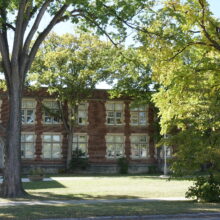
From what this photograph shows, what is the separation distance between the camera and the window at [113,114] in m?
42.5

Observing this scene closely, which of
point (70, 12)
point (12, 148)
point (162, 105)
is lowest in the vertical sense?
point (12, 148)

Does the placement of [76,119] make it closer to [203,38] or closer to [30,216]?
[203,38]

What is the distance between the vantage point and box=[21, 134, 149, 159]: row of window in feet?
134

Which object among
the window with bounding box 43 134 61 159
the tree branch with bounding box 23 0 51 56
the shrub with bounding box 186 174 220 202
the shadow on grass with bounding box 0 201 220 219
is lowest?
the shadow on grass with bounding box 0 201 220 219

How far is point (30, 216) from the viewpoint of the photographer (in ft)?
35.2

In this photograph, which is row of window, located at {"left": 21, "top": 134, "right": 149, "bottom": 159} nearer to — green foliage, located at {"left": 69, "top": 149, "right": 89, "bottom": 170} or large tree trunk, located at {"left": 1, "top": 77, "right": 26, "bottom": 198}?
green foliage, located at {"left": 69, "top": 149, "right": 89, "bottom": 170}

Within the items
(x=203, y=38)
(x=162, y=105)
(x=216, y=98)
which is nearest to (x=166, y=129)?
(x=162, y=105)

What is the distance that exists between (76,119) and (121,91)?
5.27 meters

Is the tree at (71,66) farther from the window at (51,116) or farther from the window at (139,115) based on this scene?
the window at (139,115)

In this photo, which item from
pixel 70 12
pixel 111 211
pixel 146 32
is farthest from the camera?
pixel 70 12

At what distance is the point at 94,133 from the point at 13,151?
2481 centimetres

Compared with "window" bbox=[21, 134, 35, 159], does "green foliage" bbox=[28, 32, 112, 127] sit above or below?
above

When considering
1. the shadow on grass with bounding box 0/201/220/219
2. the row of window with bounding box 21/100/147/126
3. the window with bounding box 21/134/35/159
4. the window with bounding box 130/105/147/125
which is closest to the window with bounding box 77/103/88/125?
the row of window with bounding box 21/100/147/126

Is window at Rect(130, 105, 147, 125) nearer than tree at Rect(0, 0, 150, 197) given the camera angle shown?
No
